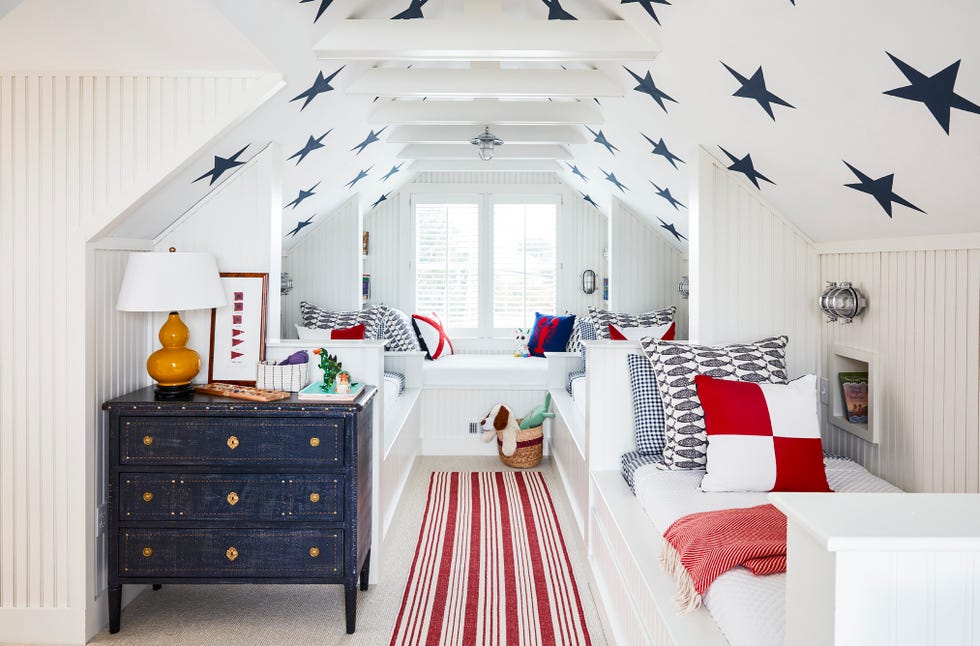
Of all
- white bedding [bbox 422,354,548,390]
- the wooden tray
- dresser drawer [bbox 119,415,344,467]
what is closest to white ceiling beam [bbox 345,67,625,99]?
the wooden tray

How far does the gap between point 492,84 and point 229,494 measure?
6.36ft

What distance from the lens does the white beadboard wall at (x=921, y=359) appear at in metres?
2.02

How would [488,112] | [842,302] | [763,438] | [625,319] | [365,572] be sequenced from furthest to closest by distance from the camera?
[625,319], [488,112], [365,572], [842,302], [763,438]

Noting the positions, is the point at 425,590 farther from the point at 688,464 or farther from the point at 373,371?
the point at 688,464

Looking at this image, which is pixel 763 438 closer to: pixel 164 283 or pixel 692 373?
pixel 692 373

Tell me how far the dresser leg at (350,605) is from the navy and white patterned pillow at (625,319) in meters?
2.60

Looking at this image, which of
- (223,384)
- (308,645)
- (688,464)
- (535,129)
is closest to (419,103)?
(535,129)

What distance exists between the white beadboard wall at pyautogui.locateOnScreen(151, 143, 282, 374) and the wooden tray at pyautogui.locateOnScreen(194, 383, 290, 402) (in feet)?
0.68

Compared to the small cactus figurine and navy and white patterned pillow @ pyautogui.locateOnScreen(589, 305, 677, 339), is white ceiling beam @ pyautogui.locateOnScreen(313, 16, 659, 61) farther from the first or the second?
navy and white patterned pillow @ pyautogui.locateOnScreen(589, 305, 677, 339)

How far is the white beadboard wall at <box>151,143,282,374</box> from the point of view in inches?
105

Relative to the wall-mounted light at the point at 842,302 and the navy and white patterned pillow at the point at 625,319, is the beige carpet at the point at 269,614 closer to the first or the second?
the wall-mounted light at the point at 842,302

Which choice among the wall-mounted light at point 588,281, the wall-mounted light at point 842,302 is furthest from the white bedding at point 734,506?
the wall-mounted light at point 588,281

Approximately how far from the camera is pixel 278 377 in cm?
257

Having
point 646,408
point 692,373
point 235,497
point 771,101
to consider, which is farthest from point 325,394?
point 771,101
